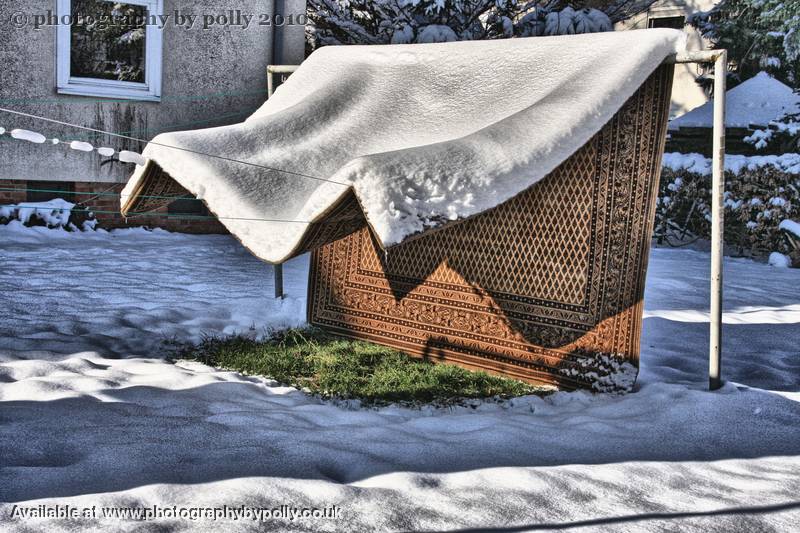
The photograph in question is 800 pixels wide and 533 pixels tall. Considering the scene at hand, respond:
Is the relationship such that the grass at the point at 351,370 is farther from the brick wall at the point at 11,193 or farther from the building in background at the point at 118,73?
the brick wall at the point at 11,193

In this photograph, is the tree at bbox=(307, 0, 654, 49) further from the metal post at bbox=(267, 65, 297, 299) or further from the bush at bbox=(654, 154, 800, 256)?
the metal post at bbox=(267, 65, 297, 299)

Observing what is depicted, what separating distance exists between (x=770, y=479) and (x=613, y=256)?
51.3 inches

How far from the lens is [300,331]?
190 inches

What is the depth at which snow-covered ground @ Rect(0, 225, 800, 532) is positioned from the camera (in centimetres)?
240

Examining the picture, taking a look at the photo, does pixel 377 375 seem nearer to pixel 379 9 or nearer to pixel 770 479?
pixel 770 479

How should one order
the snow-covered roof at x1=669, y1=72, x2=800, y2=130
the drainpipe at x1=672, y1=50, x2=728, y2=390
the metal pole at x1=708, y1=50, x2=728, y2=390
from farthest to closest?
the snow-covered roof at x1=669, y1=72, x2=800, y2=130
the metal pole at x1=708, y1=50, x2=728, y2=390
the drainpipe at x1=672, y1=50, x2=728, y2=390

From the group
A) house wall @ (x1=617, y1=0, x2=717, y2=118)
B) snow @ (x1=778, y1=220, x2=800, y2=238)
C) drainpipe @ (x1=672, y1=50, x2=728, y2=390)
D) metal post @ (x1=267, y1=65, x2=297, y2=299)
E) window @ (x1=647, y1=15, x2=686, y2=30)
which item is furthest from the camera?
window @ (x1=647, y1=15, x2=686, y2=30)

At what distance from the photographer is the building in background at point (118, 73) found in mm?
7727

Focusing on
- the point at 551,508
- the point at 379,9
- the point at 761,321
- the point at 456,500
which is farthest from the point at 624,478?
the point at 379,9

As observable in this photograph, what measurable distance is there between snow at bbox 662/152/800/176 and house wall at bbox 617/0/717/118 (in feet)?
16.9

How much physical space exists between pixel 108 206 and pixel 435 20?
497cm

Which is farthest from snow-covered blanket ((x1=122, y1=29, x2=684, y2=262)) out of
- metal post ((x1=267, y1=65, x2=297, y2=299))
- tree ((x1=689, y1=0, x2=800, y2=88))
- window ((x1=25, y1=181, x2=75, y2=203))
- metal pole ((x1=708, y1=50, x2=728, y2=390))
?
tree ((x1=689, y1=0, x2=800, y2=88))

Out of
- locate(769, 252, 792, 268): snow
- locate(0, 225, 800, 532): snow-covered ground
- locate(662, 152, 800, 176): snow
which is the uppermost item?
locate(662, 152, 800, 176): snow

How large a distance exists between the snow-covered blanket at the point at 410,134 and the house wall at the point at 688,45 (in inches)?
479
